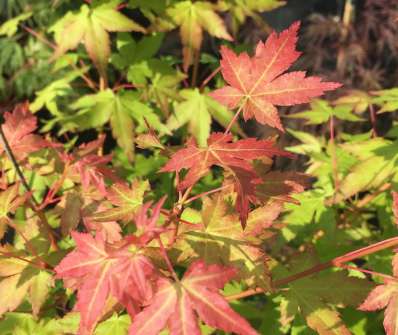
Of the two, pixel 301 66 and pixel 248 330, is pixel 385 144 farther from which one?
pixel 301 66

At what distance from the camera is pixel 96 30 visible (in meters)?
1.62

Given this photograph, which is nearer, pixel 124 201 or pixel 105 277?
pixel 105 277

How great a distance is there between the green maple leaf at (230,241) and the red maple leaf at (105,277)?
160 millimetres

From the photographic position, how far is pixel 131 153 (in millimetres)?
1670

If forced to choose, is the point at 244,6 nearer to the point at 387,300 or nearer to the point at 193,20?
the point at 193,20

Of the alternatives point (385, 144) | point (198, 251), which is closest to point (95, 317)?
point (198, 251)

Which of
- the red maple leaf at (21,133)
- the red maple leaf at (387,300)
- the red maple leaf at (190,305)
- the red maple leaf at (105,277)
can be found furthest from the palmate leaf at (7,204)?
the red maple leaf at (387,300)

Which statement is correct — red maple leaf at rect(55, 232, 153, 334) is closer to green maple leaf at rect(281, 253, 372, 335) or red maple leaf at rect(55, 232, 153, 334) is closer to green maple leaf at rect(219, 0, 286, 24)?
green maple leaf at rect(281, 253, 372, 335)

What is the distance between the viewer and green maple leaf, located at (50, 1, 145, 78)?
5.25 ft

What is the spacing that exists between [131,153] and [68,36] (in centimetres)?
49

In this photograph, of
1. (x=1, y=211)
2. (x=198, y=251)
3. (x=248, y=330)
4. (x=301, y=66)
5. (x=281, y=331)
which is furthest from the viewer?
(x=301, y=66)

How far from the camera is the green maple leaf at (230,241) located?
0.86 m

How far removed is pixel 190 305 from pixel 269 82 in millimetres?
475

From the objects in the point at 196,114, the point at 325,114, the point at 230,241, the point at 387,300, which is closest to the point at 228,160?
the point at 230,241
